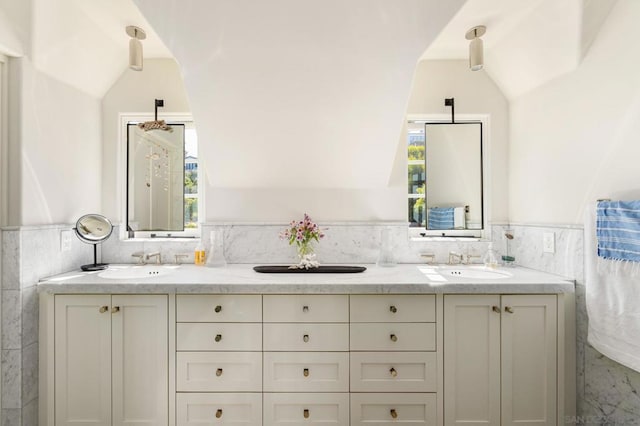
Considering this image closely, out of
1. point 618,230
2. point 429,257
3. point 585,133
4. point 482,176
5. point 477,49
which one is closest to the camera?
point 618,230

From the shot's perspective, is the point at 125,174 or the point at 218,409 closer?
the point at 218,409

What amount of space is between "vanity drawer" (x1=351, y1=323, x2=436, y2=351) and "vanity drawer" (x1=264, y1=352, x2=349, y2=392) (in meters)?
0.12

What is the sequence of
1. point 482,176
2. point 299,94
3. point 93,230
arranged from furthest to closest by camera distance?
point 482,176, point 93,230, point 299,94

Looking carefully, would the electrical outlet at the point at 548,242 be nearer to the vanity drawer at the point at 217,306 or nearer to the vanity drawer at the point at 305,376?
the vanity drawer at the point at 305,376

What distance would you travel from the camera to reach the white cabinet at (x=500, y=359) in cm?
161

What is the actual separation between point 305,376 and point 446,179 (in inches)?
68.3

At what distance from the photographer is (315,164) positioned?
2.13 meters

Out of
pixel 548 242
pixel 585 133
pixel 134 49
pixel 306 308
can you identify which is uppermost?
pixel 134 49

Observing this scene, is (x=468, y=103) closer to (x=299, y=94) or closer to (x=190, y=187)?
(x=299, y=94)

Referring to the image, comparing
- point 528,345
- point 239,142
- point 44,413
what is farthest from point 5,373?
point 528,345

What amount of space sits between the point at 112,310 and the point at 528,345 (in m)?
2.23

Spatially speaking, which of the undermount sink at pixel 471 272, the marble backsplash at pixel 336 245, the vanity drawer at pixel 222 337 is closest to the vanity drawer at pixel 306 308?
the vanity drawer at pixel 222 337

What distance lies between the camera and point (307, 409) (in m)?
1.62

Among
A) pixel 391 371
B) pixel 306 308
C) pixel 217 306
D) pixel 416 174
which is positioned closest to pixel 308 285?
pixel 306 308
